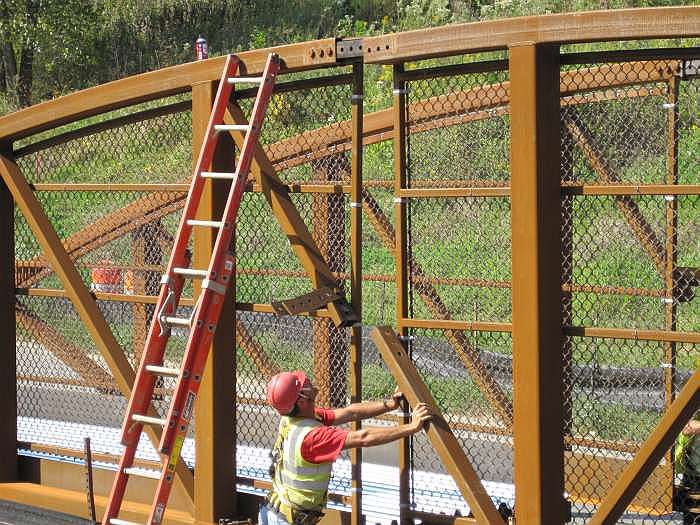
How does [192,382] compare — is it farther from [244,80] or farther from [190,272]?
[244,80]

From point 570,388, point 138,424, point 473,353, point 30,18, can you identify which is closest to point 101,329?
point 138,424

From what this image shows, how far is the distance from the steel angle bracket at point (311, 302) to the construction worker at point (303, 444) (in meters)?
0.61

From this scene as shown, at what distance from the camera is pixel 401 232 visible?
7004mm

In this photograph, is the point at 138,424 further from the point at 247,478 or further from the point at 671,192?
the point at 671,192

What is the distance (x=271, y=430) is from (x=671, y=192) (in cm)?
472

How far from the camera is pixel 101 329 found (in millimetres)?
8281

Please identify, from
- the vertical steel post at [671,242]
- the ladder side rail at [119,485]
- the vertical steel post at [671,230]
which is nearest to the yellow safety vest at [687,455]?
the vertical steel post at [671,242]

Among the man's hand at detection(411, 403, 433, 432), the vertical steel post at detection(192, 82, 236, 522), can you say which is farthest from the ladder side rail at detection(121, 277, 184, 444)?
the man's hand at detection(411, 403, 433, 432)

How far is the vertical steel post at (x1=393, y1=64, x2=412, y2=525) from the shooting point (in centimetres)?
697

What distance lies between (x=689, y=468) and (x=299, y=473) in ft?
8.93

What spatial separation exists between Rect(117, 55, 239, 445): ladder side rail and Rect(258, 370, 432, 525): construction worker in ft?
3.33

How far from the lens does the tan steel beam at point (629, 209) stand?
7746 millimetres

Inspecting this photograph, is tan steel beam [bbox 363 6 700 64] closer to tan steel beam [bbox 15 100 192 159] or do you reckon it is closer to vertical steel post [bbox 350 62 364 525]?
vertical steel post [bbox 350 62 364 525]

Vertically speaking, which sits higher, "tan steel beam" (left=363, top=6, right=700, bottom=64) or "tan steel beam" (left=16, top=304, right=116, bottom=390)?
"tan steel beam" (left=363, top=6, right=700, bottom=64)
